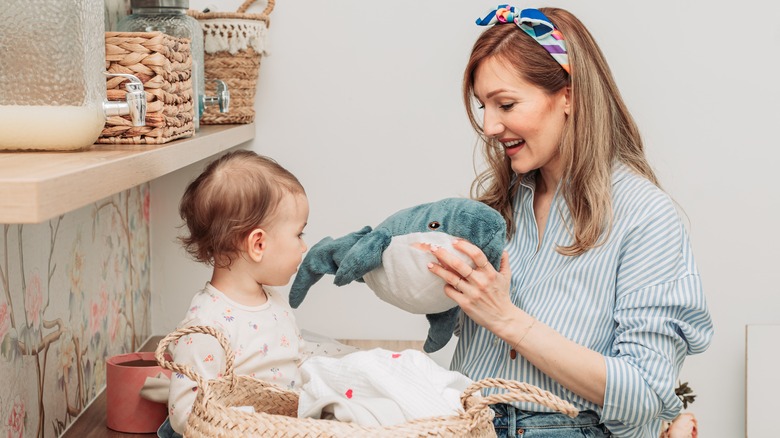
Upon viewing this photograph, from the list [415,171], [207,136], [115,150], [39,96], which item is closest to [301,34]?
[415,171]

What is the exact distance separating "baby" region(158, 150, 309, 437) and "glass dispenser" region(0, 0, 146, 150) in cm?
32

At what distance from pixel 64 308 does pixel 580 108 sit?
0.98m

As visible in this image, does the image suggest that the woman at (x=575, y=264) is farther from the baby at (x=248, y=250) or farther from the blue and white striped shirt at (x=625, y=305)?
the baby at (x=248, y=250)

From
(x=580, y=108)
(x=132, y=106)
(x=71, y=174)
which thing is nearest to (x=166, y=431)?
(x=132, y=106)

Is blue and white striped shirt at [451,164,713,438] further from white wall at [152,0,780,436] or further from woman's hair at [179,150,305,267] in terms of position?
white wall at [152,0,780,436]

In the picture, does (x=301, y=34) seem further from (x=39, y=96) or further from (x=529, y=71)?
(x=39, y=96)

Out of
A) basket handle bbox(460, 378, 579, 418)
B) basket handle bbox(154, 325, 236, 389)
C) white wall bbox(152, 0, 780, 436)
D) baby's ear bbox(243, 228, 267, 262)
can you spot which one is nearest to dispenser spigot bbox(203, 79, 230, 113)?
white wall bbox(152, 0, 780, 436)

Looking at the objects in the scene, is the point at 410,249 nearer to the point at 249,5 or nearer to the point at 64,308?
the point at 64,308

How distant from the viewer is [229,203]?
1.49 m

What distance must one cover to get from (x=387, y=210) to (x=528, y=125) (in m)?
0.83

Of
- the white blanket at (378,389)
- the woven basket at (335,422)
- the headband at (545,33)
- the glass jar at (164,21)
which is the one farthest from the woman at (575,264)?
the glass jar at (164,21)

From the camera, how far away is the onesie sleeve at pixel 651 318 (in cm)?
146

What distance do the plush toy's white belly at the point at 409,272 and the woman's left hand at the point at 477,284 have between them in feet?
0.04

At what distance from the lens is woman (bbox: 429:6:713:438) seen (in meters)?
1.47
